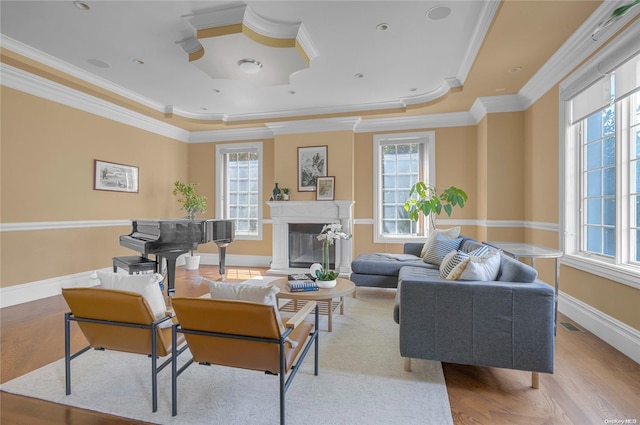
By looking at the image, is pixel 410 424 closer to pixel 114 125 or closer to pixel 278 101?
pixel 278 101

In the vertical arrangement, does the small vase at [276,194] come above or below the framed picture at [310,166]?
below

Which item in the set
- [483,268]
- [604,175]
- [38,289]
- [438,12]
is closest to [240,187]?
[38,289]

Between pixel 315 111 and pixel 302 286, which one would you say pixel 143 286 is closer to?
pixel 302 286

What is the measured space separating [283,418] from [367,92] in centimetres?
459

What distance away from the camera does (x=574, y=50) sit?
3225 millimetres

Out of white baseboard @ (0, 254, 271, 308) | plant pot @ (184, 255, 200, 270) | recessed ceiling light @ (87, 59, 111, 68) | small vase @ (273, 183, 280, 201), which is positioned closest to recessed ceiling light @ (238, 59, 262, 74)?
recessed ceiling light @ (87, 59, 111, 68)

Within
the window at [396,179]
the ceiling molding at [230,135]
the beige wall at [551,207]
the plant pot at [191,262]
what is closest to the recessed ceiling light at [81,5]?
the ceiling molding at [230,135]

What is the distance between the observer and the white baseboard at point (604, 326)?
2553 millimetres

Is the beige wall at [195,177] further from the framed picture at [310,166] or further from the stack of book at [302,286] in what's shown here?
the stack of book at [302,286]

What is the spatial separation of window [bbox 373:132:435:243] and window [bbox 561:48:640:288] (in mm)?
2571

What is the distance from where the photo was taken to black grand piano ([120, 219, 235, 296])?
3865 mm

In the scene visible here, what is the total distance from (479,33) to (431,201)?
264 cm

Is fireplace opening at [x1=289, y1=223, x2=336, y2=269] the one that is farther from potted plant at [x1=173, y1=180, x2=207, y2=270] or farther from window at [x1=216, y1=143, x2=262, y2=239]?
potted plant at [x1=173, y1=180, x2=207, y2=270]

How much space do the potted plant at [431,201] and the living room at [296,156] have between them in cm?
27
